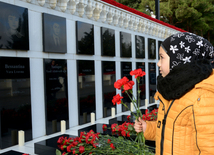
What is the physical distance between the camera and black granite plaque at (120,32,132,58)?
8.81m

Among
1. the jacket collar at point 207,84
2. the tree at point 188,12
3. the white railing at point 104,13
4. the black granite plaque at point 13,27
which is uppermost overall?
the tree at point 188,12

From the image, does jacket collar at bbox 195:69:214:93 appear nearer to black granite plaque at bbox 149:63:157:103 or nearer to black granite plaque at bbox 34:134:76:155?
black granite plaque at bbox 34:134:76:155

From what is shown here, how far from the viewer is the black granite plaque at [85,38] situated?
6.80 m

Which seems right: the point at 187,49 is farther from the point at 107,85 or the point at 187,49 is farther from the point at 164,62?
the point at 107,85

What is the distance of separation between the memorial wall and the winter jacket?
12.9ft

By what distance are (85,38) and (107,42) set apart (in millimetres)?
1187

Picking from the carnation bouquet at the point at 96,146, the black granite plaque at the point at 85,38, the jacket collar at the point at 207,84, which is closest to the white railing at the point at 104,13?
the black granite plaque at the point at 85,38

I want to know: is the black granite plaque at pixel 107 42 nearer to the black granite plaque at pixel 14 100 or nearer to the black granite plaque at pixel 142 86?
the black granite plaque at pixel 142 86

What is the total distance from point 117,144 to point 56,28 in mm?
3671

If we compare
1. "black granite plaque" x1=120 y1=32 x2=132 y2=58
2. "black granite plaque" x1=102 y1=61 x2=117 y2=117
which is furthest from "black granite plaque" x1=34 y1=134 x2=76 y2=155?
"black granite plaque" x1=120 y1=32 x2=132 y2=58

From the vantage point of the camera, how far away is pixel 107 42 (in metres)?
8.02

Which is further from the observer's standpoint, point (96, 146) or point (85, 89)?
point (85, 89)

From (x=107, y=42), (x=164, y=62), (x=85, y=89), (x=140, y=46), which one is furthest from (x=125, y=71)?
(x=164, y=62)

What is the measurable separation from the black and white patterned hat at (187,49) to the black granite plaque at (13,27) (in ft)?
13.4
